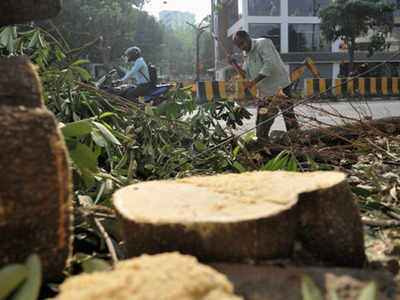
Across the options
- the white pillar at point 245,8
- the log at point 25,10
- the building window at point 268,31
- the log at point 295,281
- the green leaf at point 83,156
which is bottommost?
the log at point 295,281

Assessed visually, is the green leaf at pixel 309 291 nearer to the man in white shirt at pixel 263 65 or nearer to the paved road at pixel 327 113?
the paved road at pixel 327 113

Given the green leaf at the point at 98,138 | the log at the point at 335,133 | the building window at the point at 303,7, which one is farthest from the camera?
the building window at the point at 303,7

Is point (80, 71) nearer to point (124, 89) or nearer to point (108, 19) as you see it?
point (124, 89)

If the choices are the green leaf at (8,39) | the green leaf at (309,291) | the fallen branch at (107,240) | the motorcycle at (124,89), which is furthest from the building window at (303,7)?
the green leaf at (309,291)

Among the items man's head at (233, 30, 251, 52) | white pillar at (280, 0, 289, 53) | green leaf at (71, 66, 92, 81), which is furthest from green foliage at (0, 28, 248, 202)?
white pillar at (280, 0, 289, 53)

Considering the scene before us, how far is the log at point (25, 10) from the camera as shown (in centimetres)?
159

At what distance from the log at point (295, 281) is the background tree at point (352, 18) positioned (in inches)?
774

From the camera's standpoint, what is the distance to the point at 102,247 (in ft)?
5.47

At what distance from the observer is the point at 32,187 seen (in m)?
1.16

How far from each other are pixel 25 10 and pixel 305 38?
3082 cm

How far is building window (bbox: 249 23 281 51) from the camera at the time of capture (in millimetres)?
30719

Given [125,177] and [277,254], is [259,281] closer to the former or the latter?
[277,254]

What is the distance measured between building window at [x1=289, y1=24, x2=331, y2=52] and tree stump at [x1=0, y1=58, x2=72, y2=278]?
3016 cm

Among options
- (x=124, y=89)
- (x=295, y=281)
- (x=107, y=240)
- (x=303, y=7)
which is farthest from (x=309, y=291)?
(x=303, y=7)
